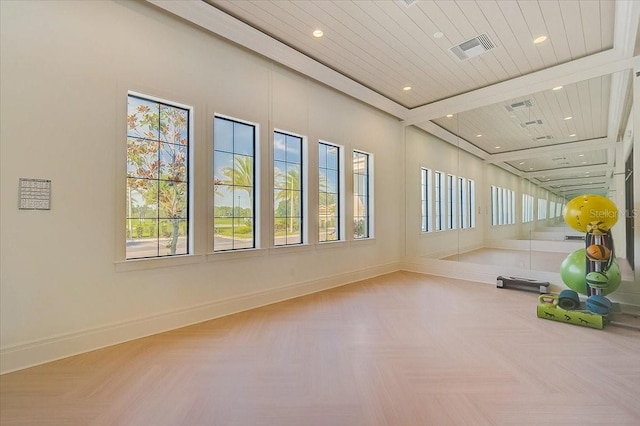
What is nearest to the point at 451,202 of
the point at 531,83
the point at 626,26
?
the point at 531,83

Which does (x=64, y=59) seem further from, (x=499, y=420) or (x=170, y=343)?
(x=499, y=420)

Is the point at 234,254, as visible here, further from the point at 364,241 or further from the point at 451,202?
the point at 451,202

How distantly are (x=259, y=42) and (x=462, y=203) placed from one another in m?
4.98

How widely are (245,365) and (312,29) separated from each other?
4031mm

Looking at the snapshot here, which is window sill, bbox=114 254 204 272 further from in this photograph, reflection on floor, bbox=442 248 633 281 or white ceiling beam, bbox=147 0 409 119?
reflection on floor, bbox=442 248 633 281

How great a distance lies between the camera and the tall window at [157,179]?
3.26m

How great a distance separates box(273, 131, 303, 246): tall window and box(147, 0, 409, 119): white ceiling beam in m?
1.08

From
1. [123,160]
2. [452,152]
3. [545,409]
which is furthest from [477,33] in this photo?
[123,160]

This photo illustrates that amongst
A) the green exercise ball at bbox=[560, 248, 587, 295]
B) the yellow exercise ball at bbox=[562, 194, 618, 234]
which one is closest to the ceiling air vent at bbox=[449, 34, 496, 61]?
the yellow exercise ball at bbox=[562, 194, 618, 234]

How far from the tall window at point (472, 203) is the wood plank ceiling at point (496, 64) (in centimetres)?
60

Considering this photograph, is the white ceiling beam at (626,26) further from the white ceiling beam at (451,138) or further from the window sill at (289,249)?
the window sill at (289,249)

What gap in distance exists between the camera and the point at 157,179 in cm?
343

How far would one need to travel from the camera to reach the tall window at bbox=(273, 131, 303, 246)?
15.0ft

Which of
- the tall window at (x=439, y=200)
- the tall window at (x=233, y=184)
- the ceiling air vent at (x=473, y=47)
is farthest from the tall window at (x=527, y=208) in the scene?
the tall window at (x=233, y=184)
